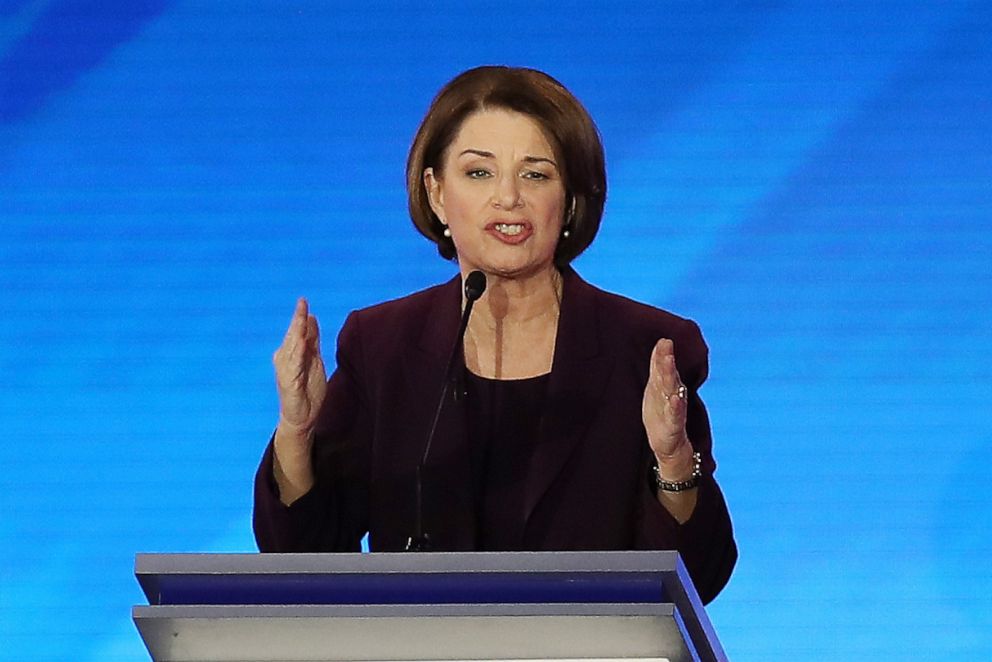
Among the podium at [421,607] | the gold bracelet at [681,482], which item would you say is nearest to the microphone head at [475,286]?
the gold bracelet at [681,482]

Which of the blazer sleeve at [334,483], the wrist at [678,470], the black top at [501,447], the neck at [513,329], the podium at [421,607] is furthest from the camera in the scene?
the neck at [513,329]

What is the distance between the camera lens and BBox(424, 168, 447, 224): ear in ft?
9.05

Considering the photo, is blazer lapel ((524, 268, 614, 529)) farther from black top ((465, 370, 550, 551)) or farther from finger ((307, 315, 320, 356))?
finger ((307, 315, 320, 356))

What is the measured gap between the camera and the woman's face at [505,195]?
2.64 metres

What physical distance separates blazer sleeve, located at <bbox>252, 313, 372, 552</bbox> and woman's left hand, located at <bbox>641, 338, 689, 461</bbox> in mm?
517

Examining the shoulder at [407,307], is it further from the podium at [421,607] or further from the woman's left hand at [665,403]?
the podium at [421,607]

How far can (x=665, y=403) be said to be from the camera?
2180mm

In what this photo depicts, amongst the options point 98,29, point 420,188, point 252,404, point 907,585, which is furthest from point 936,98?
point 98,29

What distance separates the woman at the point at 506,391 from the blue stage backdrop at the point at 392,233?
0.62 meters

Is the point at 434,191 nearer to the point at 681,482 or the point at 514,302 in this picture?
the point at 514,302

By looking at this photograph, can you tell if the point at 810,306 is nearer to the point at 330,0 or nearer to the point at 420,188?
the point at 420,188

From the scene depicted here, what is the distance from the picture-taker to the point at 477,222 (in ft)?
8.71

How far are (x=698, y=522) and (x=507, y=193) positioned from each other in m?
0.58

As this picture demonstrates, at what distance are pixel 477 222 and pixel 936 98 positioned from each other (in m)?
1.20
